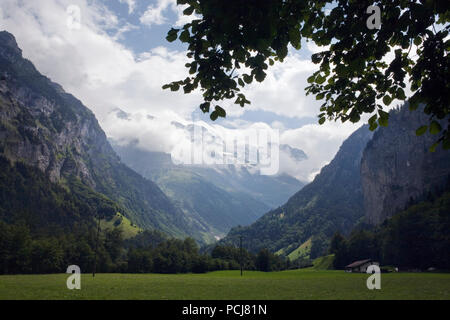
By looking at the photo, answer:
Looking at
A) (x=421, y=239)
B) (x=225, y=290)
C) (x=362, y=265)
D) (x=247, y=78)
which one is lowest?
(x=362, y=265)

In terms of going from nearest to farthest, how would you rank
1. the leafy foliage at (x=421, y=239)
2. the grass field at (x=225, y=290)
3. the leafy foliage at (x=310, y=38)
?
the leafy foliage at (x=310, y=38)
the grass field at (x=225, y=290)
the leafy foliage at (x=421, y=239)

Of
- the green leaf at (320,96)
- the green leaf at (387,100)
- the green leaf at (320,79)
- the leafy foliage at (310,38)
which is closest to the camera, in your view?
the leafy foliage at (310,38)

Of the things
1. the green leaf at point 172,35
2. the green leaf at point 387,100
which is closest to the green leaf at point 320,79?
the green leaf at point 387,100

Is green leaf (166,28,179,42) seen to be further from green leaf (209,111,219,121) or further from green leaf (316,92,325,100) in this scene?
green leaf (316,92,325,100)

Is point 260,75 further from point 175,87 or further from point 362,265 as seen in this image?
point 362,265

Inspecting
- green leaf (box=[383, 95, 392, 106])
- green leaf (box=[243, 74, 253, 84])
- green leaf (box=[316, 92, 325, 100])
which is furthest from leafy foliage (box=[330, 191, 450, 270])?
green leaf (box=[243, 74, 253, 84])

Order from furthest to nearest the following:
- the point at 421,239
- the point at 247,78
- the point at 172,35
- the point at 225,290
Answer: the point at 421,239
the point at 225,290
the point at 247,78
the point at 172,35

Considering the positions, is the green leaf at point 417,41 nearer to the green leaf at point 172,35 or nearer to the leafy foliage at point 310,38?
the leafy foliage at point 310,38

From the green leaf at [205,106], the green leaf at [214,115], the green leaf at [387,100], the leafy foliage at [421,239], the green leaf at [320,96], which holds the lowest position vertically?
the leafy foliage at [421,239]

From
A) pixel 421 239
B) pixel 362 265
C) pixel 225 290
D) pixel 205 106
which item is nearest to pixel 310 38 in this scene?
pixel 205 106

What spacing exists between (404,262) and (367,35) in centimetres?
11543

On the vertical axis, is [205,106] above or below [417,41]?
below
